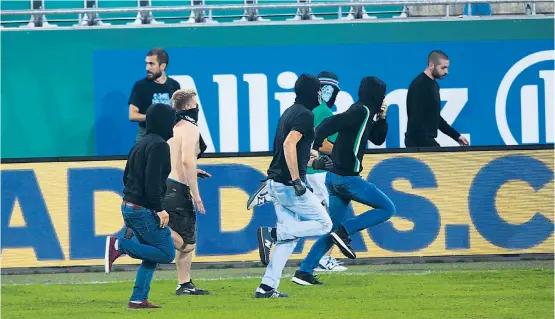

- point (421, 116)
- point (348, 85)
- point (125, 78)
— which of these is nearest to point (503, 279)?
point (421, 116)

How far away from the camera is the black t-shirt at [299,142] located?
36.7 feet

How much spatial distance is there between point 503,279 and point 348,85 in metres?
5.39

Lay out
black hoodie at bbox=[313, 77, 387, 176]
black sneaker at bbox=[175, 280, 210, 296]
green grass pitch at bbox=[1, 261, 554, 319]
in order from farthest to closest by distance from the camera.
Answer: black hoodie at bbox=[313, 77, 387, 176] < black sneaker at bbox=[175, 280, 210, 296] < green grass pitch at bbox=[1, 261, 554, 319]

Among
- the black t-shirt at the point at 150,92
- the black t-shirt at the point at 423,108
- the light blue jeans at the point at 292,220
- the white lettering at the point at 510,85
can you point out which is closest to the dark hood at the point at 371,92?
the light blue jeans at the point at 292,220

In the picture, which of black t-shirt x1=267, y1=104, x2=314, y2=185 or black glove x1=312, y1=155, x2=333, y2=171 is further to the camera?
black glove x1=312, y1=155, x2=333, y2=171

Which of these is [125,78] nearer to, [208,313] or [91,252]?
[91,252]

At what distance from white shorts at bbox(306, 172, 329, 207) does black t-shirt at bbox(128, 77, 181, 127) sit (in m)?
2.24

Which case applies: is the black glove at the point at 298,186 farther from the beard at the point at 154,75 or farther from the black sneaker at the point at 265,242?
the beard at the point at 154,75

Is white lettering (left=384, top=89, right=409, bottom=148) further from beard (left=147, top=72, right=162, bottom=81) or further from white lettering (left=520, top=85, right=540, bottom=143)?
beard (left=147, top=72, right=162, bottom=81)

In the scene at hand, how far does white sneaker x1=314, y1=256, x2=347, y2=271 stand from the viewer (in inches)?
532

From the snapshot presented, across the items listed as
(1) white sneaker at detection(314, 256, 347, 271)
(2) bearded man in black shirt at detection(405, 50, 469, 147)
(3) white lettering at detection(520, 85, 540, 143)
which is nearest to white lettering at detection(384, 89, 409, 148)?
(3) white lettering at detection(520, 85, 540, 143)

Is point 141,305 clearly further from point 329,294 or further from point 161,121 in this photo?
point 329,294

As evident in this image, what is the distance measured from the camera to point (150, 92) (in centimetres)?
1528

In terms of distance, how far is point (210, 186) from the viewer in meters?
14.2
